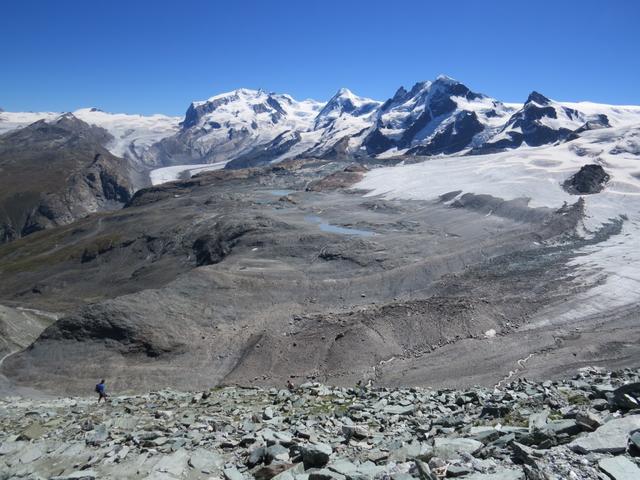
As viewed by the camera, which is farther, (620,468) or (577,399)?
(577,399)

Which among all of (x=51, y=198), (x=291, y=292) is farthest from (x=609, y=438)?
(x=51, y=198)

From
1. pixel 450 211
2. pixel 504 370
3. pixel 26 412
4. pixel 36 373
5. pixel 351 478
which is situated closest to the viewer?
pixel 351 478

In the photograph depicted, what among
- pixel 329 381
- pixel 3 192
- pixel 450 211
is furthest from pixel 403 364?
pixel 3 192

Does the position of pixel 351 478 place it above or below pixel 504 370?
above

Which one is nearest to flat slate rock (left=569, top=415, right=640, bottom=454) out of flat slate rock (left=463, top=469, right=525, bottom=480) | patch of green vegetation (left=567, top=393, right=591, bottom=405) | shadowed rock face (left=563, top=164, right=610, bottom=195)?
flat slate rock (left=463, top=469, right=525, bottom=480)

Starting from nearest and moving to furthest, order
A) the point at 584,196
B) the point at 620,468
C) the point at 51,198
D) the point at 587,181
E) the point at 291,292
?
the point at 620,468, the point at 291,292, the point at 584,196, the point at 587,181, the point at 51,198

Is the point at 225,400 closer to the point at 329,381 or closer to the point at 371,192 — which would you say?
the point at 329,381

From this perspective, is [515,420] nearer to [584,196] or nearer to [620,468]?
[620,468]
